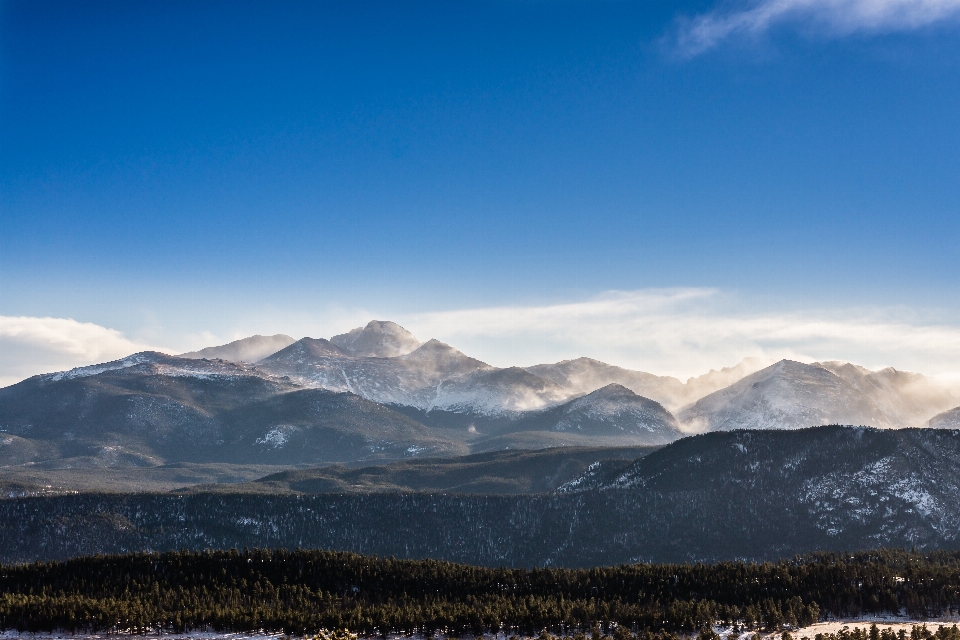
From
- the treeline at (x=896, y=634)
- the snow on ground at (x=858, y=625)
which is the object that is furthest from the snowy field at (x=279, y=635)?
the treeline at (x=896, y=634)

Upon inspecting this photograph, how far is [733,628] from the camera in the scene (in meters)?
181

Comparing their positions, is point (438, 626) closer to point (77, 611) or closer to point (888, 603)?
point (77, 611)

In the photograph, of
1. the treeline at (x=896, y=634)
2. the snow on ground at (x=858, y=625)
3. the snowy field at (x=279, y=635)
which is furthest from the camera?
the snowy field at (x=279, y=635)

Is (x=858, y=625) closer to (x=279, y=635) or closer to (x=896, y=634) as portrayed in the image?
(x=896, y=634)

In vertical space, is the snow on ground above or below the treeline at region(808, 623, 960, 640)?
below

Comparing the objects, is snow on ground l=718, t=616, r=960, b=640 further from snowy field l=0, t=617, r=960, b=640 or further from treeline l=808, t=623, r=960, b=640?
treeline l=808, t=623, r=960, b=640

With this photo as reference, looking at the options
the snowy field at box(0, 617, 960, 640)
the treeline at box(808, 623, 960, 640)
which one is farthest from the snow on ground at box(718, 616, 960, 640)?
the treeline at box(808, 623, 960, 640)

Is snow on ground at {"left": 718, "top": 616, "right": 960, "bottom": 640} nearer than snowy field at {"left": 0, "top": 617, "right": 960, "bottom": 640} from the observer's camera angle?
Yes

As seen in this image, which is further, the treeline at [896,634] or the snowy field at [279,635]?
the snowy field at [279,635]

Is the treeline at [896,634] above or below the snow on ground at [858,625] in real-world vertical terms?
above

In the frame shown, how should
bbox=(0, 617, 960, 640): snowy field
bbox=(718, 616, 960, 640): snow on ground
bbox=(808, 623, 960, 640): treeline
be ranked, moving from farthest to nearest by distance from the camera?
bbox=(0, 617, 960, 640): snowy field
bbox=(718, 616, 960, 640): snow on ground
bbox=(808, 623, 960, 640): treeline

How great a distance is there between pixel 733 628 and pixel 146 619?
118 m

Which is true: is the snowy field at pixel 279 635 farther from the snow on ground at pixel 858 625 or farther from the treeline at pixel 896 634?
the treeline at pixel 896 634

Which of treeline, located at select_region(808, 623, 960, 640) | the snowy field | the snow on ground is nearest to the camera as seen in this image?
treeline, located at select_region(808, 623, 960, 640)
